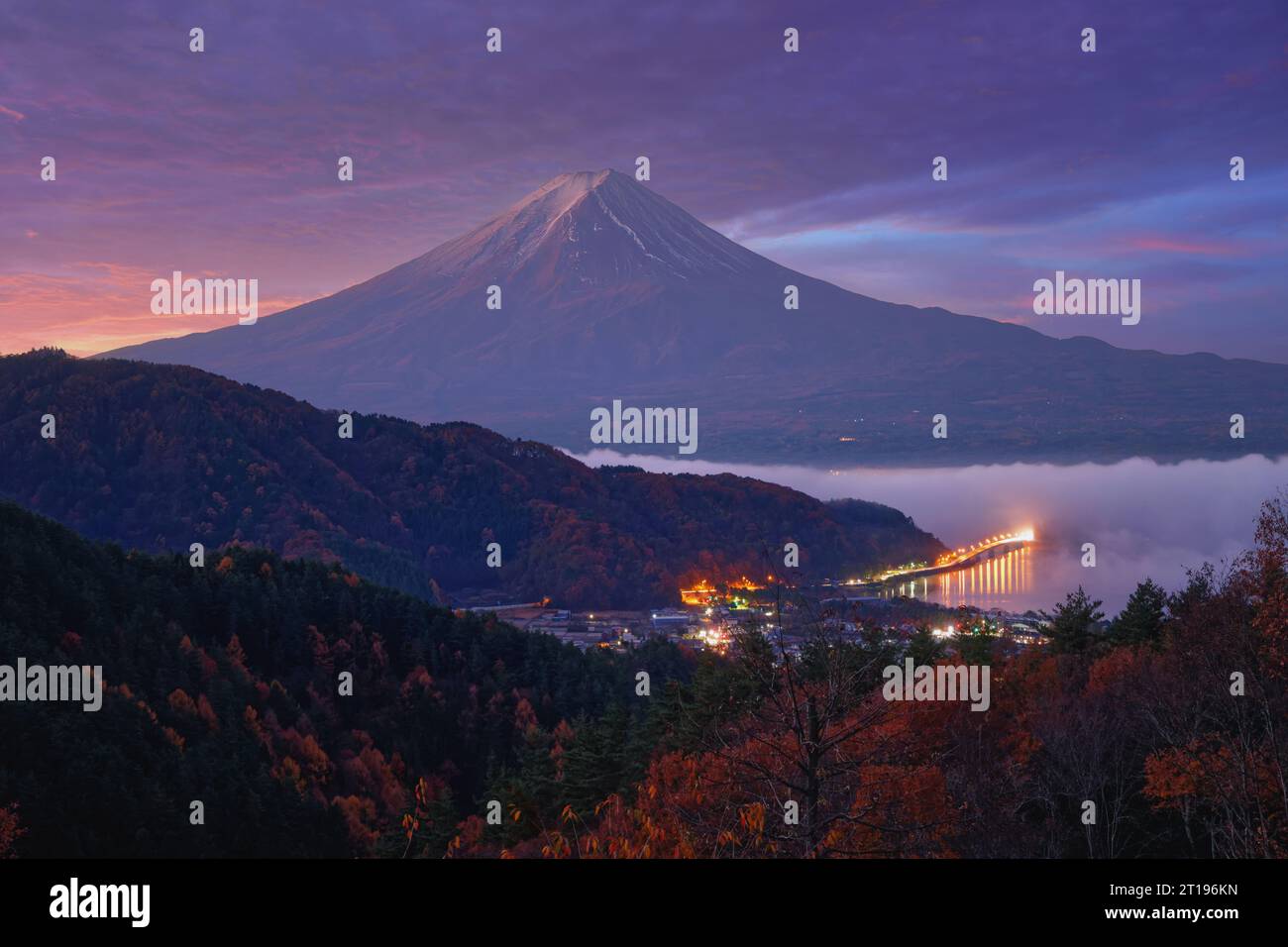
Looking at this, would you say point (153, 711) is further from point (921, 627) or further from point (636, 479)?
point (636, 479)

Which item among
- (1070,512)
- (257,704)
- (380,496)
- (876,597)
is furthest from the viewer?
(1070,512)

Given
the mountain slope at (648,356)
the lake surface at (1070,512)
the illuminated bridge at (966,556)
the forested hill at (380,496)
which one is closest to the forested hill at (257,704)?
the lake surface at (1070,512)

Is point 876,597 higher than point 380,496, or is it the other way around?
point 380,496

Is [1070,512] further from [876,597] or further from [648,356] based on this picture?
[648,356]

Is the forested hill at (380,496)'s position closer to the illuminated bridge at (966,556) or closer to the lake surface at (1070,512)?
the illuminated bridge at (966,556)

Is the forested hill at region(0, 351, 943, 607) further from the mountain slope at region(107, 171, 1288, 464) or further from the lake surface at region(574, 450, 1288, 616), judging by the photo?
the mountain slope at region(107, 171, 1288, 464)

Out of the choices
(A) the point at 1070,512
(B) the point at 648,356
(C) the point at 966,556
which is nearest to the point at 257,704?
(C) the point at 966,556

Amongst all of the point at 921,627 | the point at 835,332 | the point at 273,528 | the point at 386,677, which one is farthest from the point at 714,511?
the point at 835,332

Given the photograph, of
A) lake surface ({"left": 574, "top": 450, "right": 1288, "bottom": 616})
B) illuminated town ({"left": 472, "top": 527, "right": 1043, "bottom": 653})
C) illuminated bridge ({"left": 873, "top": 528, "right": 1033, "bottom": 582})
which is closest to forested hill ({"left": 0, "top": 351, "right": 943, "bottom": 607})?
illuminated bridge ({"left": 873, "top": 528, "right": 1033, "bottom": 582})
